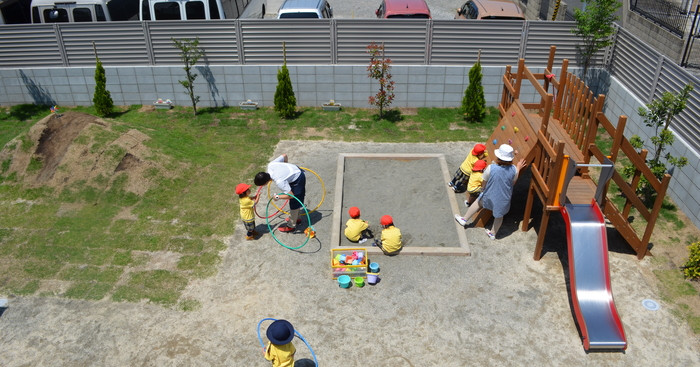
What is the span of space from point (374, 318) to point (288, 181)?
3205 mm

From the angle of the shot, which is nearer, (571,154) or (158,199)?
(571,154)

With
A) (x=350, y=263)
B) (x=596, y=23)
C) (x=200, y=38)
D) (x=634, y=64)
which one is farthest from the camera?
(x=200, y=38)

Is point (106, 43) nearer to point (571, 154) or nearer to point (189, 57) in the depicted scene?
point (189, 57)

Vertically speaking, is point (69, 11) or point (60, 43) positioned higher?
point (69, 11)

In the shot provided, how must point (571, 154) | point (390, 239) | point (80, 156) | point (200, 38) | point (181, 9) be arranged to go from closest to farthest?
point (390, 239) < point (571, 154) < point (80, 156) < point (200, 38) < point (181, 9)

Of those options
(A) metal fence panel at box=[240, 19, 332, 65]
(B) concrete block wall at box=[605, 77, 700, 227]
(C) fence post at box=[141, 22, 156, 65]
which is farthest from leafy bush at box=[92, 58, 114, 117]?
(B) concrete block wall at box=[605, 77, 700, 227]

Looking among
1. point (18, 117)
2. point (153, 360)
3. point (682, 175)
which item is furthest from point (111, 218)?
point (682, 175)

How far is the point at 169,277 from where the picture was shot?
9414 millimetres

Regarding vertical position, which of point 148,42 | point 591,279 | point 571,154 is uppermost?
point 148,42

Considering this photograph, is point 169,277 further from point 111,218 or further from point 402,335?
point 402,335

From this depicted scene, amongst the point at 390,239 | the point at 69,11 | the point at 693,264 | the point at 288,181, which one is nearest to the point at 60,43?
the point at 69,11

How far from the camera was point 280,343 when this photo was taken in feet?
21.2

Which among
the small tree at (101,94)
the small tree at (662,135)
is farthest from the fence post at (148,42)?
the small tree at (662,135)

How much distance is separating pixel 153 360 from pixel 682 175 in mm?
10740
